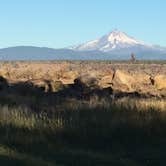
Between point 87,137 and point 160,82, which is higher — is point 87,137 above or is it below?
above

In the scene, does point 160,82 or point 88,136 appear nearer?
point 88,136

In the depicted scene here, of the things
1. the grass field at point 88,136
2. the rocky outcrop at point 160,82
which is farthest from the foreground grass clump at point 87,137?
the rocky outcrop at point 160,82

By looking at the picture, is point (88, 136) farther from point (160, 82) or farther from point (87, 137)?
point (160, 82)

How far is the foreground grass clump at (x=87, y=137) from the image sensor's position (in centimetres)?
1346

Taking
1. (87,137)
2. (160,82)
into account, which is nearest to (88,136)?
(87,137)

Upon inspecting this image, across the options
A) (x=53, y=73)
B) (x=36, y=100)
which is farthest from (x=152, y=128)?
(x=53, y=73)

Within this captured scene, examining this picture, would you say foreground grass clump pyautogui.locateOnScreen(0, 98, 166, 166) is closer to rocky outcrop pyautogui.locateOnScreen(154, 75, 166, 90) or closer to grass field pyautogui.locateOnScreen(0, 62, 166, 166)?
grass field pyautogui.locateOnScreen(0, 62, 166, 166)

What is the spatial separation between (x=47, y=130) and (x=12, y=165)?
3449mm

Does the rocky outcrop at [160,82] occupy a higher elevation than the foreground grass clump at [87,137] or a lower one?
lower

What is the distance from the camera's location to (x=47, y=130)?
1588 centimetres

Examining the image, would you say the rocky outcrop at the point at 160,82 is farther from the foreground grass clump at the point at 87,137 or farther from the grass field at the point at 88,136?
the foreground grass clump at the point at 87,137

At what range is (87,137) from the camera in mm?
15656

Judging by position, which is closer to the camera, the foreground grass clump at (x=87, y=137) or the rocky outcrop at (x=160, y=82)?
the foreground grass clump at (x=87, y=137)

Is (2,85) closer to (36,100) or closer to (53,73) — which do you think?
(36,100)
